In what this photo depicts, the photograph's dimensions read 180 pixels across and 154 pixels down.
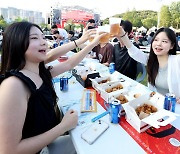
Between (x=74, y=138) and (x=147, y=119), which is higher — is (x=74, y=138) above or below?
below

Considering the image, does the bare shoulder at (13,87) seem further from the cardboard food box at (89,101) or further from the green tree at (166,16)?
the green tree at (166,16)

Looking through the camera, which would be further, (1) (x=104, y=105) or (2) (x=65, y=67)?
(2) (x=65, y=67)

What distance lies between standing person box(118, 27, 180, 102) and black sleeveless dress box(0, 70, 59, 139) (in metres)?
1.32

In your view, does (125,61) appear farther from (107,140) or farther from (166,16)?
(166,16)

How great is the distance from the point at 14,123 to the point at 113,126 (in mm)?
677

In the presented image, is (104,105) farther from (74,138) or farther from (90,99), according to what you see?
(74,138)

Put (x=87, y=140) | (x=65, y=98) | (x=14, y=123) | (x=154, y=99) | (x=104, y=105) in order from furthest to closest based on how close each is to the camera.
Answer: (x=65, y=98)
(x=104, y=105)
(x=154, y=99)
(x=87, y=140)
(x=14, y=123)

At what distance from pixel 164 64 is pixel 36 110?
5.25ft

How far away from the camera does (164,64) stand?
82.7 inches

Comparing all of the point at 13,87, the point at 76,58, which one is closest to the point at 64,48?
the point at 76,58

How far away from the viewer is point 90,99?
1730 millimetres

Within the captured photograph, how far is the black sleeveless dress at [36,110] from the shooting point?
1060mm

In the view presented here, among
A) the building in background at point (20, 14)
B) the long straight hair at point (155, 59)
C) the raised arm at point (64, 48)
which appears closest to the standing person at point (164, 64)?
the long straight hair at point (155, 59)

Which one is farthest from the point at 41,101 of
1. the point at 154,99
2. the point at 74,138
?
the point at 154,99
